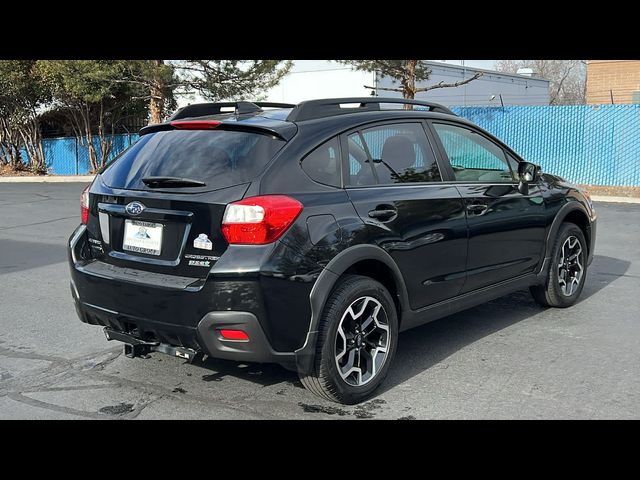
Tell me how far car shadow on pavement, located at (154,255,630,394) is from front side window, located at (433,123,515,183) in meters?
1.28

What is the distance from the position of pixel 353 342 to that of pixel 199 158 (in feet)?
4.79

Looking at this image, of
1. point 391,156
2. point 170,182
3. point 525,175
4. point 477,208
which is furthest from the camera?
point 525,175

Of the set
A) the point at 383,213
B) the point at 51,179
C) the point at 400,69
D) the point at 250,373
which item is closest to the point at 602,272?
the point at 383,213

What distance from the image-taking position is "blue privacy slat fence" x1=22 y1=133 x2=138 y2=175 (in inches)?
1168

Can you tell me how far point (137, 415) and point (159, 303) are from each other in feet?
2.29

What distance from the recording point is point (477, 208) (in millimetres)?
4938

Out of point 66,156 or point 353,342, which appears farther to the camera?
point 66,156

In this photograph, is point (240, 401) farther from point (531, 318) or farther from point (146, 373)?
point (531, 318)

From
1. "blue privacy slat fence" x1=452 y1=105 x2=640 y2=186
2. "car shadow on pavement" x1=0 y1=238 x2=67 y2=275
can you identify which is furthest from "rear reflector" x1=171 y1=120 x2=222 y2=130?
"blue privacy slat fence" x1=452 y1=105 x2=640 y2=186

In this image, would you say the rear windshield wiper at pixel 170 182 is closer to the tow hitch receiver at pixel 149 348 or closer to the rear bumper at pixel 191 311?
the rear bumper at pixel 191 311

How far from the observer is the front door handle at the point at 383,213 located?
4.12 m

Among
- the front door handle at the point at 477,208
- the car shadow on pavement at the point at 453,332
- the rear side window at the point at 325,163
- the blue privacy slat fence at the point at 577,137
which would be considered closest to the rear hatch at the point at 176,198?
the rear side window at the point at 325,163

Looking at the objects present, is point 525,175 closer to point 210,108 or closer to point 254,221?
point 210,108

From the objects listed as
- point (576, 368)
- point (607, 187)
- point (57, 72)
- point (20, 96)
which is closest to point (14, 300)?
point (576, 368)
